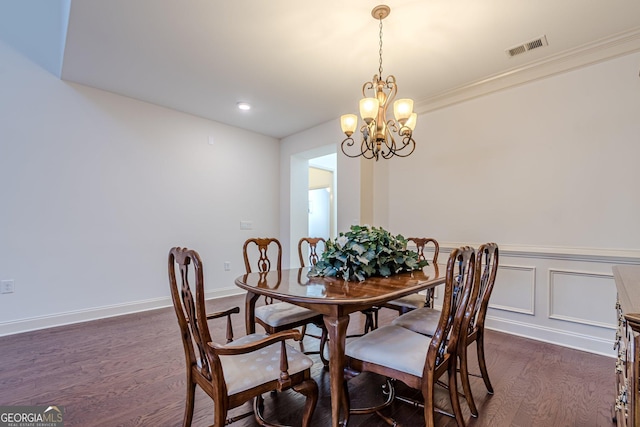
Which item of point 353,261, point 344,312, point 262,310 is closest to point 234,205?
point 262,310

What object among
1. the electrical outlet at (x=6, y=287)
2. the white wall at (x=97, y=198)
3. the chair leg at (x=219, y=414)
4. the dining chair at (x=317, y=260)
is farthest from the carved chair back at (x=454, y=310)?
the electrical outlet at (x=6, y=287)

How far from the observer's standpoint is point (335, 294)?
148 cm

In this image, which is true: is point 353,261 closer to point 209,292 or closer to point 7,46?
point 209,292

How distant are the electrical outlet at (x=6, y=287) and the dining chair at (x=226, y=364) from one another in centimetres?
283

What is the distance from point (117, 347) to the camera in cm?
263

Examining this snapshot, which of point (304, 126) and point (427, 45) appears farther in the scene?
point (304, 126)

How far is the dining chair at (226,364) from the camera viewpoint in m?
1.15

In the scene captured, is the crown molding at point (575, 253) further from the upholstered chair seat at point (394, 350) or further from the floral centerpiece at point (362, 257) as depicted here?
the upholstered chair seat at point (394, 350)

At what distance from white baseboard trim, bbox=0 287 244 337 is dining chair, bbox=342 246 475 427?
319 cm

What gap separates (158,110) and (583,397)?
494cm

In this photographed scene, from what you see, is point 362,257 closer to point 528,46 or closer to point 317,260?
point 317,260

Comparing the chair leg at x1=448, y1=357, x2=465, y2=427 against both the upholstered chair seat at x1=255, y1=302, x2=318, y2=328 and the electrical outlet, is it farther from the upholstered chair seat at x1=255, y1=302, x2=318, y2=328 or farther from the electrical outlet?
the electrical outlet

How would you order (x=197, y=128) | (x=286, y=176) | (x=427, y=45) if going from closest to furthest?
1. (x=427, y=45)
2. (x=197, y=128)
3. (x=286, y=176)

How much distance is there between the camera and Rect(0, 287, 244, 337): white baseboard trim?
2947 mm
